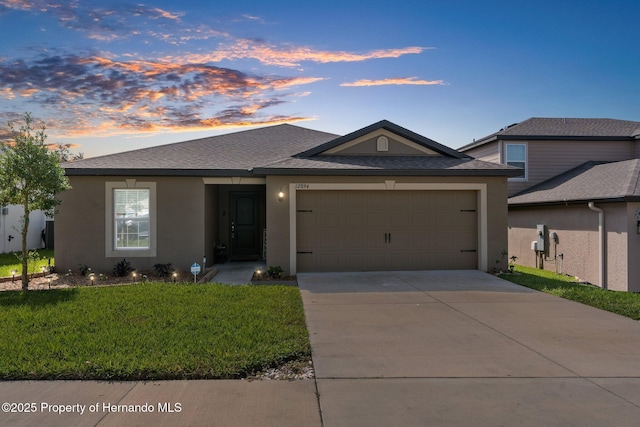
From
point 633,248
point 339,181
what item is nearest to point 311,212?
point 339,181

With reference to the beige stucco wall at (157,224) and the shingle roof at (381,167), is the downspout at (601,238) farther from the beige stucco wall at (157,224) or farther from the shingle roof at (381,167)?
the beige stucco wall at (157,224)

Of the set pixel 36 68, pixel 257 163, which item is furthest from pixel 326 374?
pixel 36 68

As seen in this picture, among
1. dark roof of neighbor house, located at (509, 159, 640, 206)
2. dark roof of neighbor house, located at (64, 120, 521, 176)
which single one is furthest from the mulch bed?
dark roof of neighbor house, located at (509, 159, 640, 206)

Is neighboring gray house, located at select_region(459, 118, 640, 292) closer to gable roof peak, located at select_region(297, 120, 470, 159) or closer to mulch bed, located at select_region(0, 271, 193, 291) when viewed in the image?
gable roof peak, located at select_region(297, 120, 470, 159)

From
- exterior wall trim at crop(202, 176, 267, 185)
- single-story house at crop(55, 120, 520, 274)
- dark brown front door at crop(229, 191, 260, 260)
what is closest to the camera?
single-story house at crop(55, 120, 520, 274)

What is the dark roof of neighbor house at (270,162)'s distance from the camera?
35.8 feet

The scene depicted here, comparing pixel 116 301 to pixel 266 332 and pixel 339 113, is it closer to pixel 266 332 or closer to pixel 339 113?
pixel 266 332

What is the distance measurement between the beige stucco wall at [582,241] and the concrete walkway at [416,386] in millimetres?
5354

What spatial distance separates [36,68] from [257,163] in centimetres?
718

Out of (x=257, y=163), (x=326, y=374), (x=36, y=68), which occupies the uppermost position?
(x=36, y=68)

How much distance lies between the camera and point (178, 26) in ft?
36.9

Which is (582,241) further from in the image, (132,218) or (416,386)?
(132,218)

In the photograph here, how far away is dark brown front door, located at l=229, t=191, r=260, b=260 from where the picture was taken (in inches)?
546

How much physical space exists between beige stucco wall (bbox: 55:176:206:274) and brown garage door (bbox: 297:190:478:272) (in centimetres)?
282
